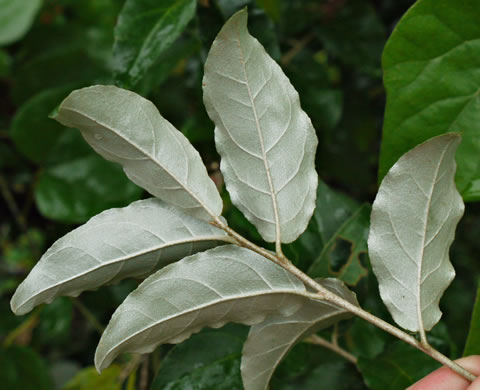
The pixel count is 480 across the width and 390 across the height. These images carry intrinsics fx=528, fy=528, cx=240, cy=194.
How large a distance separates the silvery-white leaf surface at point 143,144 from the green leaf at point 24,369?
0.72m

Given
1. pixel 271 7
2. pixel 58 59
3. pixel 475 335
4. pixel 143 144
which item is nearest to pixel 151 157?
pixel 143 144

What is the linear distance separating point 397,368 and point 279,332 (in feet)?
0.62

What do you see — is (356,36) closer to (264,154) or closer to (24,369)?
(264,154)

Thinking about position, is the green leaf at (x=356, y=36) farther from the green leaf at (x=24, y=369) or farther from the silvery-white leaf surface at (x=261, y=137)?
the green leaf at (x=24, y=369)

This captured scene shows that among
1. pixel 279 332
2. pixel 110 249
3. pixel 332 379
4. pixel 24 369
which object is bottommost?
pixel 24 369

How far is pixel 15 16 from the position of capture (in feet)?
3.07

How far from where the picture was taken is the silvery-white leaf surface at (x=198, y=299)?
0.39 meters

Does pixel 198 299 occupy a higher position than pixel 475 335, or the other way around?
pixel 198 299

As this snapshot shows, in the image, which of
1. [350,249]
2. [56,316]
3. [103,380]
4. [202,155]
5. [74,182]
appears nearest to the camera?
[350,249]

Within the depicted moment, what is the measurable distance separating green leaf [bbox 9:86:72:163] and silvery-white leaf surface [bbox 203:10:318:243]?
1.80 feet

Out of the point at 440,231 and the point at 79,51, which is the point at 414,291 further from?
the point at 79,51

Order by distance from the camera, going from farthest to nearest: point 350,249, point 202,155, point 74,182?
point 74,182 → point 202,155 → point 350,249

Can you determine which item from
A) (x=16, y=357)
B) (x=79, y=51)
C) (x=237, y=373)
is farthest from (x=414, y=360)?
(x=79, y=51)

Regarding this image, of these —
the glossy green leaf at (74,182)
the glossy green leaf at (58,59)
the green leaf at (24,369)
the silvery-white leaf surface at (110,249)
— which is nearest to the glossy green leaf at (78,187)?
the glossy green leaf at (74,182)
